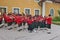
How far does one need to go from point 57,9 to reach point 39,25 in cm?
2652

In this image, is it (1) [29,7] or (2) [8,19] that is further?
(1) [29,7]

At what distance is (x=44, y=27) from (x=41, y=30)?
1187mm

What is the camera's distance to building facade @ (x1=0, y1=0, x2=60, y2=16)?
4924 centimetres

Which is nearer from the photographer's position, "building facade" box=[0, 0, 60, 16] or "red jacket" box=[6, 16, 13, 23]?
"red jacket" box=[6, 16, 13, 23]

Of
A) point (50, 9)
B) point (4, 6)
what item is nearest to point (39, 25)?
point (4, 6)

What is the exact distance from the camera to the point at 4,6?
49.0 meters

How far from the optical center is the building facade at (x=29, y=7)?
49.2 metres

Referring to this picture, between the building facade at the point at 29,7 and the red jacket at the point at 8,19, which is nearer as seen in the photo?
the red jacket at the point at 8,19

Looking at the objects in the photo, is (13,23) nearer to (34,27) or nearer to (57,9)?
(34,27)

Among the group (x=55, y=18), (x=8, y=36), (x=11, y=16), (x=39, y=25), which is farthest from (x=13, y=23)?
(x=55, y=18)

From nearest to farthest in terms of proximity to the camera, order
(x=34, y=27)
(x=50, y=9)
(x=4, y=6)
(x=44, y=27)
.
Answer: (x=34, y=27)
(x=44, y=27)
(x=4, y=6)
(x=50, y=9)

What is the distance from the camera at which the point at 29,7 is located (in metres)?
51.1

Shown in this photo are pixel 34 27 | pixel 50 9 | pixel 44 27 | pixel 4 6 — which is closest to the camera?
pixel 34 27

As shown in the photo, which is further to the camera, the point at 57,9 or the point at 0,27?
the point at 57,9
